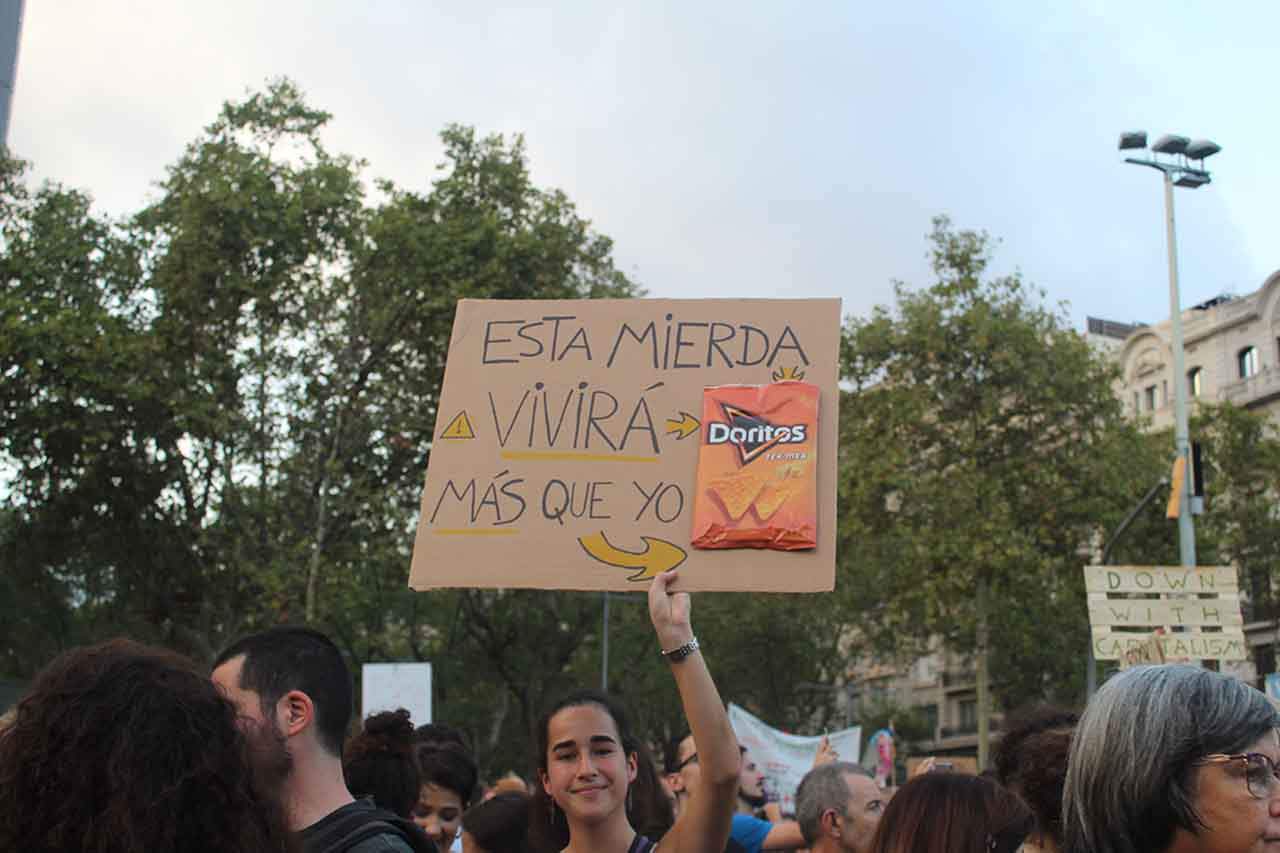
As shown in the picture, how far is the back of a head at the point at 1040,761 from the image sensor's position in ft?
12.5

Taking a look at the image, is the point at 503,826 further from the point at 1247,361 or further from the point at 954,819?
the point at 1247,361

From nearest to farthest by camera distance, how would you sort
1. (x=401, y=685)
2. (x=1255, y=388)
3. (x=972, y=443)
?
1. (x=401, y=685)
2. (x=972, y=443)
3. (x=1255, y=388)

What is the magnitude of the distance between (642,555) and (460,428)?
0.66 metres

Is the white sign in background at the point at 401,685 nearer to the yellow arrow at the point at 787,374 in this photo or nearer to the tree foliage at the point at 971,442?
the yellow arrow at the point at 787,374

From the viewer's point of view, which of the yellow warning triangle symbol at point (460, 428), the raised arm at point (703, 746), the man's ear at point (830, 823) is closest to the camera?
the raised arm at point (703, 746)

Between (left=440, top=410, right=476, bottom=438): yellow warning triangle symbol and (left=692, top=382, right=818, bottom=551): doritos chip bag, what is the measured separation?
632 millimetres

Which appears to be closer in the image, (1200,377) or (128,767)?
(128,767)

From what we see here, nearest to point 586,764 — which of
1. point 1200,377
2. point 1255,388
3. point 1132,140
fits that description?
point 1132,140

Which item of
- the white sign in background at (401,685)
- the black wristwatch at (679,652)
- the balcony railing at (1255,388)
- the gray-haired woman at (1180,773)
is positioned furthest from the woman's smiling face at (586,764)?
the balcony railing at (1255,388)

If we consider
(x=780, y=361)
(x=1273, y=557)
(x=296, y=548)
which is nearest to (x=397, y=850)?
(x=780, y=361)

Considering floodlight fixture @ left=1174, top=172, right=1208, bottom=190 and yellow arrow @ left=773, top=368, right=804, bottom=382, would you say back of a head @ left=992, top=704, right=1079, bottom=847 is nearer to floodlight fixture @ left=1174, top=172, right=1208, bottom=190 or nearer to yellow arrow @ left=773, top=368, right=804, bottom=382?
yellow arrow @ left=773, top=368, right=804, bottom=382

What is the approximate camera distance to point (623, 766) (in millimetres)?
4277

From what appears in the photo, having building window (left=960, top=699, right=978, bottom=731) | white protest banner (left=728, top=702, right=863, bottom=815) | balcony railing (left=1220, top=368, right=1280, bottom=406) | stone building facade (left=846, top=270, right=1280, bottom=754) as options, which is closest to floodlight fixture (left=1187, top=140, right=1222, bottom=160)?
white protest banner (left=728, top=702, right=863, bottom=815)

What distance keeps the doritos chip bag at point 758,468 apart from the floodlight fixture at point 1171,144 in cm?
1895
